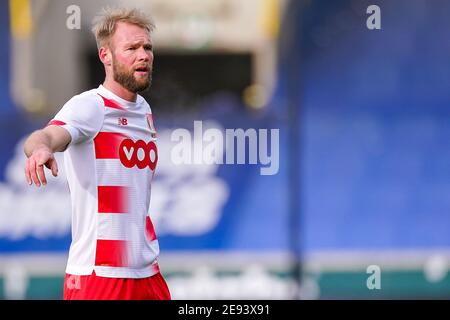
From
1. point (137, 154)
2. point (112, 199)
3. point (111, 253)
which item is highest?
point (137, 154)

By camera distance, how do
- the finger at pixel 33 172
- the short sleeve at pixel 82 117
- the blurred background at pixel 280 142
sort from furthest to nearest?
the blurred background at pixel 280 142 < the short sleeve at pixel 82 117 < the finger at pixel 33 172

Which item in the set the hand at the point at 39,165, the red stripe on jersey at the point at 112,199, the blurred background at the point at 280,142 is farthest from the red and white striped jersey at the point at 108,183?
the blurred background at the point at 280,142

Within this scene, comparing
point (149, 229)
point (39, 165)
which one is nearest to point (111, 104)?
point (149, 229)

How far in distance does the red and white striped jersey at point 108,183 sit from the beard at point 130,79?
0.17 feet

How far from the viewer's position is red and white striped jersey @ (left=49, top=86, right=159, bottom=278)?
2.94m

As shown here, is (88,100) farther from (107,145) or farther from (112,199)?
(112,199)

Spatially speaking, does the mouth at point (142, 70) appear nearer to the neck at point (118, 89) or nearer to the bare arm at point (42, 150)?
the neck at point (118, 89)

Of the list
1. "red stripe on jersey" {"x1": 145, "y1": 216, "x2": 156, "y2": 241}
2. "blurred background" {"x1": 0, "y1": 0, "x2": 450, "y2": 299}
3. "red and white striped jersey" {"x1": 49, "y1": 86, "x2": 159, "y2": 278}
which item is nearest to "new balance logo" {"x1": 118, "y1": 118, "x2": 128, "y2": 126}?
"red and white striped jersey" {"x1": 49, "y1": 86, "x2": 159, "y2": 278}

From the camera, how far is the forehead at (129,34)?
Answer: 9.68ft

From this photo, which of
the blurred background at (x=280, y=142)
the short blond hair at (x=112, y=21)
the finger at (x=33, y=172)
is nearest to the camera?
the finger at (x=33, y=172)

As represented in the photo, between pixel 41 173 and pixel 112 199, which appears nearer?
pixel 41 173

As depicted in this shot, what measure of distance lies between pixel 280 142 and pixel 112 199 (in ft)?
11.0

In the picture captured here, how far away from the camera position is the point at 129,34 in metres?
2.96
